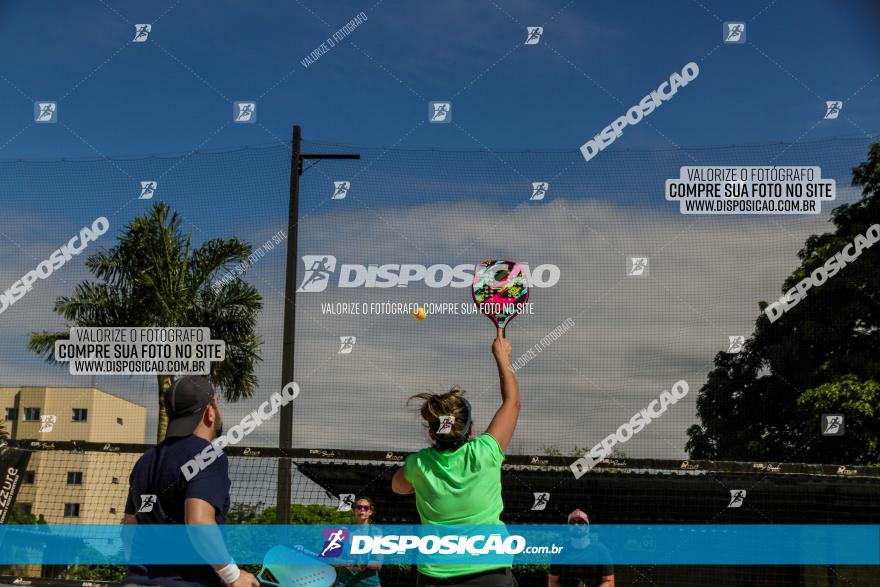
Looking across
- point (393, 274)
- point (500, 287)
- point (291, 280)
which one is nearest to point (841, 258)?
point (393, 274)

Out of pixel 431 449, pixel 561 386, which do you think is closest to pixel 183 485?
pixel 431 449

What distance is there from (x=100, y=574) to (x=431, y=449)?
306 inches

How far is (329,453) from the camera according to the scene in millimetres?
9273

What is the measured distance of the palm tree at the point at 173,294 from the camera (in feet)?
63.0

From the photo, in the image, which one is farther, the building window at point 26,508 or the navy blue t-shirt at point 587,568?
the building window at point 26,508

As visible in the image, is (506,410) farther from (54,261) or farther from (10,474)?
(54,261)

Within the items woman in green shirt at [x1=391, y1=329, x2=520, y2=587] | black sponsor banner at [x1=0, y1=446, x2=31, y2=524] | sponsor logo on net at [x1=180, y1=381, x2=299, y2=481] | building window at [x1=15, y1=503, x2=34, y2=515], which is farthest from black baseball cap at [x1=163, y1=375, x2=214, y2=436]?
sponsor logo on net at [x1=180, y1=381, x2=299, y2=481]

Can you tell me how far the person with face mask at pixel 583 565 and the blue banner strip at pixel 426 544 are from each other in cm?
1

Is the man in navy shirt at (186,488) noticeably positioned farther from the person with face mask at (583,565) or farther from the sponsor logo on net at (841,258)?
the sponsor logo on net at (841,258)

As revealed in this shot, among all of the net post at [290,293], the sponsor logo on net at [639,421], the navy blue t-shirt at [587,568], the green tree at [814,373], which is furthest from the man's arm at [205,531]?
the green tree at [814,373]

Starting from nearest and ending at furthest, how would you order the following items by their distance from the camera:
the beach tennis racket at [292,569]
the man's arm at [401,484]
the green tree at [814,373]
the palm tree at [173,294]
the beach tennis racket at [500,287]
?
the man's arm at [401,484], the beach tennis racket at [500,287], the beach tennis racket at [292,569], the palm tree at [173,294], the green tree at [814,373]

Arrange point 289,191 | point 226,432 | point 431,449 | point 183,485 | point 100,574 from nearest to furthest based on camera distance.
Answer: point 183,485, point 431,449, point 100,574, point 226,432, point 289,191

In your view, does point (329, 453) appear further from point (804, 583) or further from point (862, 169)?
point (862, 169)

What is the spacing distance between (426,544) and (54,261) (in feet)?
45.9
